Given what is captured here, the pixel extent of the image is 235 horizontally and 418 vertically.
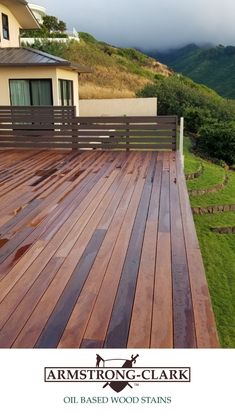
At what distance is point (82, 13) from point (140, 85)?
72.4ft

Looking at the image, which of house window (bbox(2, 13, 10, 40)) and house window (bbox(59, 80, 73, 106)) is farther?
house window (bbox(2, 13, 10, 40))

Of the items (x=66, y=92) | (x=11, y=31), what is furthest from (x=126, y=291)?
(x=11, y=31)

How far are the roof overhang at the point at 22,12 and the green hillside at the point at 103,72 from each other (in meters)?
5.66

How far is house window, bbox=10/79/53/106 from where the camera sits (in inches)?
449

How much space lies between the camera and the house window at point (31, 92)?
11.4 m

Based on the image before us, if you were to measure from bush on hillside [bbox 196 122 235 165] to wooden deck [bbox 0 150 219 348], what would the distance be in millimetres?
8387

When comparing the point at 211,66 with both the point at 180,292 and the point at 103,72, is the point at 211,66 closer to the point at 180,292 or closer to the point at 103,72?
the point at 103,72

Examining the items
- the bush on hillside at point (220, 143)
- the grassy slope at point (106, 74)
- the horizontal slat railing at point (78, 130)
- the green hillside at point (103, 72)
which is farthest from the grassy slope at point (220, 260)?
the grassy slope at point (106, 74)

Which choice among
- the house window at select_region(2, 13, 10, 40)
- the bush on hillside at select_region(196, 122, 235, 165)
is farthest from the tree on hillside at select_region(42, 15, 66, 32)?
the bush on hillside at select_region(196, 122, 235, 165)

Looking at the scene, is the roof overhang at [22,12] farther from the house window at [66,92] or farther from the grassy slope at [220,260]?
the grassy slope at [220,260]

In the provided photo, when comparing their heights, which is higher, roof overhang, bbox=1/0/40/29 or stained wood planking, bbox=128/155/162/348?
roof overhang, bbox=1/0/40/29

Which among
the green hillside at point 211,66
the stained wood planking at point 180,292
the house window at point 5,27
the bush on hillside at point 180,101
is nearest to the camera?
the stained wood planking at point 180,292

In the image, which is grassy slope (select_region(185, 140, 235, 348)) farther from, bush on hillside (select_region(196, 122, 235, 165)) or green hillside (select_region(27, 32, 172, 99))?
green hillside (select_region(27, 32, 172, 99))
